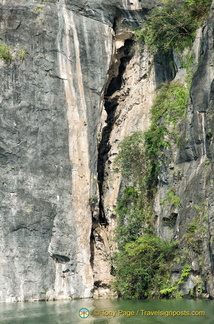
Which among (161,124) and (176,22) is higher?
(176,22)

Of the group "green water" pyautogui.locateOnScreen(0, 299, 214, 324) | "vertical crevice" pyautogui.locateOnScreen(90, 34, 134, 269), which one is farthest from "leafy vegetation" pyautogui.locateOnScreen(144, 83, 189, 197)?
"green water" pyautogui.locateOnScreen(0, 299, 214, 324)

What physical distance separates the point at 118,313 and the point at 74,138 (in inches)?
306

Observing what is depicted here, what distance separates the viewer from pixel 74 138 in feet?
59.5

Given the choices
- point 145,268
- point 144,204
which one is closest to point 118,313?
point 145,268

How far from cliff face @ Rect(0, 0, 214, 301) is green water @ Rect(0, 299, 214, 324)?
2054mm

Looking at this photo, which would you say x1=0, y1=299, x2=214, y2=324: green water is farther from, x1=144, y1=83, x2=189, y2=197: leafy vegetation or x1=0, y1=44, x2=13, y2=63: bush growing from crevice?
x1=0, y1=44, x2=13, y2=63: bush growing from crevice

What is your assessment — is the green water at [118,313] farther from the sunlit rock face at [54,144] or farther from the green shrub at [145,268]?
the sunlit rock face at [54,144]

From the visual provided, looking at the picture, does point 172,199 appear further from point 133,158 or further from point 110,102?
point 110,102

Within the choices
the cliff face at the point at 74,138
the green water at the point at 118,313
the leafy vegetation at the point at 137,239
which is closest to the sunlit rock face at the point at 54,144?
the cliff face at the point at 74,138

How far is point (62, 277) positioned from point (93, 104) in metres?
6.09

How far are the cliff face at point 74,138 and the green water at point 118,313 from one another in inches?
80.9

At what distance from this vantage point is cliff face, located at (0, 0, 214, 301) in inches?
624

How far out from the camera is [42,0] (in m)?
19.2

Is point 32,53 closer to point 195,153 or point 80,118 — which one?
point 80,118
